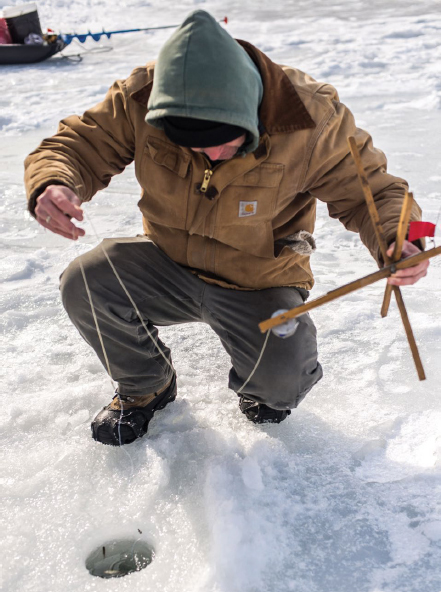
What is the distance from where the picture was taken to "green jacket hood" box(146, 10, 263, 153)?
1.58 meters

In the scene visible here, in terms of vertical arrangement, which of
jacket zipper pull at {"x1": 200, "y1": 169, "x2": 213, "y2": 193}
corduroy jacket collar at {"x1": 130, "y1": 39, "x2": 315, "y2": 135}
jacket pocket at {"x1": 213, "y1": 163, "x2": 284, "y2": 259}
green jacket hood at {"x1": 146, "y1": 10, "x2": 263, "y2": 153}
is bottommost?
jacket pocket at {"x1": 213, "y1": 163, "x2": 284, "y2": 259}

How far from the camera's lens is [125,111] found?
2.00 meters

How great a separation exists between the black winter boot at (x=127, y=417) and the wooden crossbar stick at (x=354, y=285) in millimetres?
888

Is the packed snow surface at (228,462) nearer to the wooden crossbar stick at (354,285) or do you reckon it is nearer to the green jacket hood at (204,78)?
the wooden crossbar stick at (354,285)

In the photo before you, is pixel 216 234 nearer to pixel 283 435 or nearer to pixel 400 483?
pixel 283 435

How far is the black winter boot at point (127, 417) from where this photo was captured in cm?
211

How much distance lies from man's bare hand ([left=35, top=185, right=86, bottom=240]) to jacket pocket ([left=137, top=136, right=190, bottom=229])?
0.31 m

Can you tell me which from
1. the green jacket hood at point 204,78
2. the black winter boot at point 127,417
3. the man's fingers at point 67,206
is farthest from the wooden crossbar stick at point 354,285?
the black winter boot at point 127,417

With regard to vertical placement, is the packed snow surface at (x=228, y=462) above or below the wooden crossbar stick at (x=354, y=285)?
below

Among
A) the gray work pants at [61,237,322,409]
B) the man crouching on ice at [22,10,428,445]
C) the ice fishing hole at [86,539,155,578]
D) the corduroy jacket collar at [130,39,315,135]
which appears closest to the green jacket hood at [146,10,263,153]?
the man crouching on ice at [22,10,428,445]

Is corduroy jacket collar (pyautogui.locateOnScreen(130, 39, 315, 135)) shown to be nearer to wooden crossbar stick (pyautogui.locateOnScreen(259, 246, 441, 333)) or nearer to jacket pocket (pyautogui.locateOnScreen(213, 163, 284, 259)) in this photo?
jacket pocket (pyautogui.locateOnScreen(213, 163, 284, 259))

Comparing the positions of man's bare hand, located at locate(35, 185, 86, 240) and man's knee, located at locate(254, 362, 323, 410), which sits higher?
man's bare hand, located at locate(35, 185, 86, 240)

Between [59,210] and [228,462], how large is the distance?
95 centimetres

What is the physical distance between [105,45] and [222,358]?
27.2 ft
